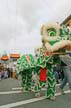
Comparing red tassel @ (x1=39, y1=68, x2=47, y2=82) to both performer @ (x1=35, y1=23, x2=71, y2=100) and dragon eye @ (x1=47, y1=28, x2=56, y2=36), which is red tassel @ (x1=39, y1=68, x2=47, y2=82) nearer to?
performer @ (x1=35, y1=23, x2=71, y2=100)

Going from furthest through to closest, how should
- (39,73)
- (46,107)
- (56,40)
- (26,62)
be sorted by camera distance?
(26,62)
(39,73)
(56,40)
(46,107)

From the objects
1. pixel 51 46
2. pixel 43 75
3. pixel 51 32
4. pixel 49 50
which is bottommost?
pixel 43 75

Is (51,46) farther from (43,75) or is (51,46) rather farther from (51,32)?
(43,75)

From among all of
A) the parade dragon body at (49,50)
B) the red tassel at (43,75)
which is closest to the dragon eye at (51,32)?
the parade dragon body at (49,50)

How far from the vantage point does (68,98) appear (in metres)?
12.0

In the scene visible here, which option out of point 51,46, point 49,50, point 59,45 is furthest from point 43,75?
point 59,45

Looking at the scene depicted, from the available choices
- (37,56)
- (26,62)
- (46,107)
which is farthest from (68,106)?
(26,62)

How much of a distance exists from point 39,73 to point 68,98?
119 cm

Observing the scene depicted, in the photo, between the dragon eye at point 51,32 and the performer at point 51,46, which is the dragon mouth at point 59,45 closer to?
the performer at point 51,46

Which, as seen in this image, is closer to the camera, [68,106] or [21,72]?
[68,106]

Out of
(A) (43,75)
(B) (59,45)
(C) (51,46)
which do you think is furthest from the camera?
(A) (43,75)

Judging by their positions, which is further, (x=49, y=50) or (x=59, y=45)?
(x=49, y=50)

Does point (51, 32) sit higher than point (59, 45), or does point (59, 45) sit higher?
point (51, 32)

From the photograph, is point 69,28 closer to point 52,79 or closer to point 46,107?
point 52,79
